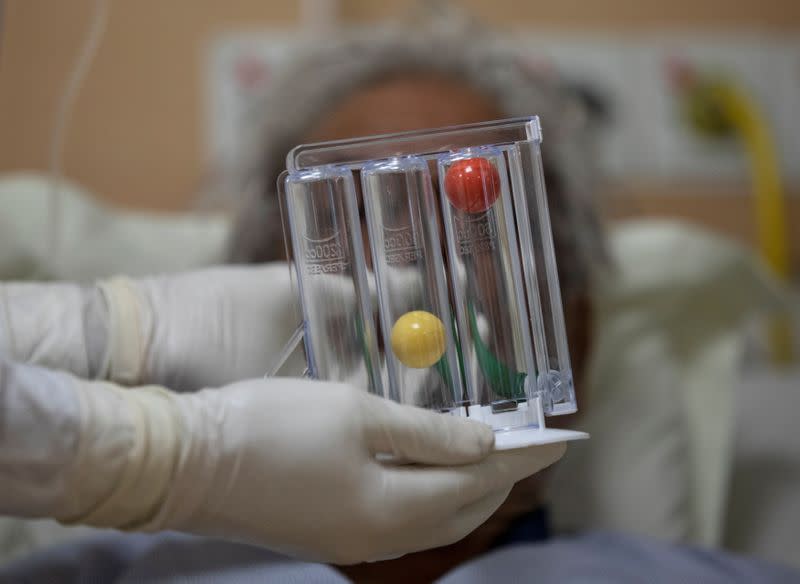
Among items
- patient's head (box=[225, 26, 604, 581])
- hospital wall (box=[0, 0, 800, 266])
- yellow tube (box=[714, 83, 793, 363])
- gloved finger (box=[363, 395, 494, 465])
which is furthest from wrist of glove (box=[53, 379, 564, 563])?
yellow tube (box=[714, 83, 793, 363])

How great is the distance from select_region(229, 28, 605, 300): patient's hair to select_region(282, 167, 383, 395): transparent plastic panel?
0.47m

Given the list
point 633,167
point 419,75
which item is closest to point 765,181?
point 633,167

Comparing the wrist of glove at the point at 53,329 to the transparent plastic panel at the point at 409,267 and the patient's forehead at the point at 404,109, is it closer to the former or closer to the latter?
the transparent plastic panel at the point at 409,267

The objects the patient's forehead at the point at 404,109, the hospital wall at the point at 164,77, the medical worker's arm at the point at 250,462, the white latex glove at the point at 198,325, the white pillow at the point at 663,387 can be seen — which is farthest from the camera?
the hospital wall at the point at 164,77

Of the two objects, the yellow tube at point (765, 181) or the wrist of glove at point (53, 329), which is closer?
the wrist of glove at point (53, 329)

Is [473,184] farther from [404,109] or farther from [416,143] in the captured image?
[404,109]

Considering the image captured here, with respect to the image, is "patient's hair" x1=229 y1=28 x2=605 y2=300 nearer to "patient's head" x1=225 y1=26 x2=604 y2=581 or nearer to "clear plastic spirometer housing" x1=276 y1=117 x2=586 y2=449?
"patient's head" x1=225 y1=26 x2=604 y2=581

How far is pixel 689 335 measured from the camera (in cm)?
141

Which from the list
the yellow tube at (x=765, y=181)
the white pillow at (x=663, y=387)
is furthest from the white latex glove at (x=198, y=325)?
the yellow tube at (x=765, y=181)

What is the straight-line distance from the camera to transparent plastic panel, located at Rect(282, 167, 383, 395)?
627mm

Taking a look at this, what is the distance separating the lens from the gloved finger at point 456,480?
572 mm

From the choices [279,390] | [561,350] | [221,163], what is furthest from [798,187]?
[279,390]

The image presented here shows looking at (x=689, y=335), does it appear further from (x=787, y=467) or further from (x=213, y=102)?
(x=213, y=102)

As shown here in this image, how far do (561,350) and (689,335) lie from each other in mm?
863
